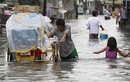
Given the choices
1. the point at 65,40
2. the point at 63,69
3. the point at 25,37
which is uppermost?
the point at 25,37

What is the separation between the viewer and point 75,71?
41.8ft

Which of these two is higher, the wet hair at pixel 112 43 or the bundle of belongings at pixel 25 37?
the bundle of belongings at pixel 25 37

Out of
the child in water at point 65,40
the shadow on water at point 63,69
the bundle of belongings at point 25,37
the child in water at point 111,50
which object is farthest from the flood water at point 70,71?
the bundle of belongings at point 25,37

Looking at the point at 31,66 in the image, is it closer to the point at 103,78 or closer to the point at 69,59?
the point at 69,59

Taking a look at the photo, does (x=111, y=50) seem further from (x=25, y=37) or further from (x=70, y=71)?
(x=70, y=71)

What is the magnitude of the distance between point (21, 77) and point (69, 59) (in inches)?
158

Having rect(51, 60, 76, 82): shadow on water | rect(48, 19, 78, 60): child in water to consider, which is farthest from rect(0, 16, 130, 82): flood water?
rect(48, 19, 78, 60): child in water

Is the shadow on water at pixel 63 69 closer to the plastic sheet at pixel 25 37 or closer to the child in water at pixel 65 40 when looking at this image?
the child in water at pixel 65 40

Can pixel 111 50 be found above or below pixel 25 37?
below

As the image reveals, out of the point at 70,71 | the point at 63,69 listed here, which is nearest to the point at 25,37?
the point at 63,69

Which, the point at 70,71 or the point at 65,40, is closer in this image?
the point at 70,71

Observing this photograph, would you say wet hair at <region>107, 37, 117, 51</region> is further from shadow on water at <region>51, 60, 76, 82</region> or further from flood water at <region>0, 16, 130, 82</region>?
shadow on water at <region>51, 60, 76, 82</region>

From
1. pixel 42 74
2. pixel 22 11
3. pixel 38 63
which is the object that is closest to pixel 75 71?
pixel 42 74

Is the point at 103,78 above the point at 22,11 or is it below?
below
